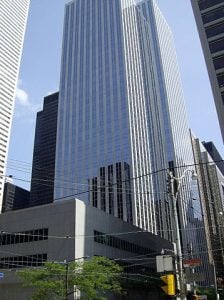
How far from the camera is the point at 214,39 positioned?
65.6 metres

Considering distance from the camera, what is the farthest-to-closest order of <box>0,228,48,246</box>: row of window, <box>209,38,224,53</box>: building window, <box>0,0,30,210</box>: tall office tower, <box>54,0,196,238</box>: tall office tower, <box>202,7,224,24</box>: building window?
1. <box>54,0,196,238</box>: tall office tower
2. <box>0,0,30,210</box>: tall office tower
3. <box>202,7,224,24</box>: building window
4. <box>209,38,224,53</box>: building window
5. <box>0,228,48,246</box>: row of window

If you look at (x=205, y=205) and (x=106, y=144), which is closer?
(x=106, y=144)

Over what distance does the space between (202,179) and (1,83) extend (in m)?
122

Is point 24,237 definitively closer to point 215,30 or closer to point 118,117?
point 215,30

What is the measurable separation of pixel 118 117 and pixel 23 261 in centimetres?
9594

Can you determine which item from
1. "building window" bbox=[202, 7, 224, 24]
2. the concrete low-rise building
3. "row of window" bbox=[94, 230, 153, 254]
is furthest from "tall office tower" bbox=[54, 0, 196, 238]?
"building window" bbox=[202, 7, 224, 24]

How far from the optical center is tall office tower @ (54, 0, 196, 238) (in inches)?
5468

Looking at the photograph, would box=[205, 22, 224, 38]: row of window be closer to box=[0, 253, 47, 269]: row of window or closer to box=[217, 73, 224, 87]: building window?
box=[217, 73, 224, 87]: building window

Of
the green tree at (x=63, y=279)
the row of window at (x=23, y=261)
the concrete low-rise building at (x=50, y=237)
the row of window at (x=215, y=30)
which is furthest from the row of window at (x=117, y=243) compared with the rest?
the row of window at (x=215, y=30)

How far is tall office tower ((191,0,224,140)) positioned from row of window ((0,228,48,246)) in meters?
33.7

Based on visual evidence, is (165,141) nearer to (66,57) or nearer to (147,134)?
(147,134)

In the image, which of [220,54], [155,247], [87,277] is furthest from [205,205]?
[87,277]

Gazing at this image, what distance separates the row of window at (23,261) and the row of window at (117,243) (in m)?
9.39

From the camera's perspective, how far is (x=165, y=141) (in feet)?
555
